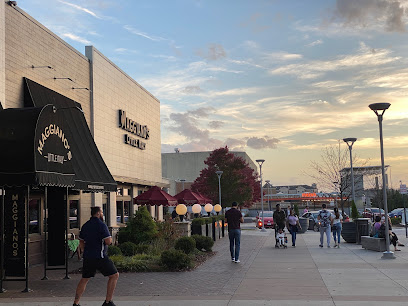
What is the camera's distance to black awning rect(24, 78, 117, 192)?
666 inches

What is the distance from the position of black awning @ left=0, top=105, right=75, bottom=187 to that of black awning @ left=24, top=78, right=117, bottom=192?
4134 millimetres

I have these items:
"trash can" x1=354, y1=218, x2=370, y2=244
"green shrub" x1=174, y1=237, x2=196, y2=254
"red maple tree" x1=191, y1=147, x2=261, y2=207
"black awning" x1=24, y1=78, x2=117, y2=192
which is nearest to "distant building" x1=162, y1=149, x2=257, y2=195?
"red maple tree" x1=191, y1=147, x2=261, y2=207

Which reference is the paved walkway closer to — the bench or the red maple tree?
the bench

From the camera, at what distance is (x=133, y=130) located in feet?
97.3

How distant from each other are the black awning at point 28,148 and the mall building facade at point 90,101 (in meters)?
0.35

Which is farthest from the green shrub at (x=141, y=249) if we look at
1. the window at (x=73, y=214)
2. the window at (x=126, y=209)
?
the window at (x=126, y=209)

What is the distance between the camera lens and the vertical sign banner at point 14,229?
12086mm

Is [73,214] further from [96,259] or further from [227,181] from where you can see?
[227,181]

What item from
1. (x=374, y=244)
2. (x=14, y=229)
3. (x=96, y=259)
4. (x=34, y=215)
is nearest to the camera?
(x=96, y=259)

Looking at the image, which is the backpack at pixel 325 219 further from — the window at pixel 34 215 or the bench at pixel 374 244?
the window at pixel 34 215

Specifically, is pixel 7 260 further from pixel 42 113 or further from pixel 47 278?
pixel 42 113

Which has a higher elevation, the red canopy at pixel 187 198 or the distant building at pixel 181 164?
the distant building at pixel 181 164

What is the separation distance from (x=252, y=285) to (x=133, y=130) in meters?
19.0

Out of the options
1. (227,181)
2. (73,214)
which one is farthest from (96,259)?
(227,181)
